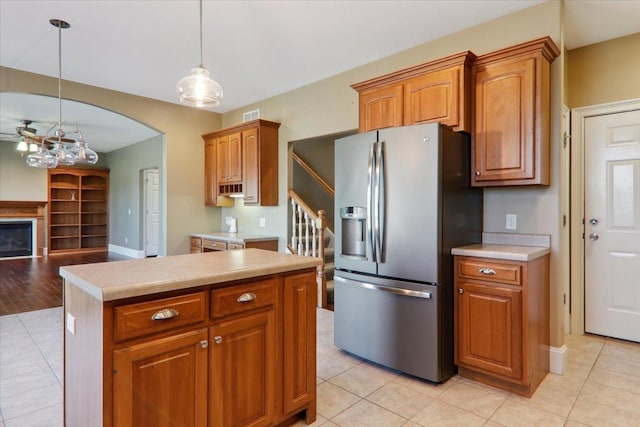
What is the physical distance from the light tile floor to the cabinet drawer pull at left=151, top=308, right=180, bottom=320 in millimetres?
1097

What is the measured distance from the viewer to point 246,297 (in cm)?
176

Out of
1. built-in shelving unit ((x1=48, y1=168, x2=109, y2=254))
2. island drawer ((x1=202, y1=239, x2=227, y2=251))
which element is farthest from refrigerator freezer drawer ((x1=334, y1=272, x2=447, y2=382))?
built-in shelving unit ((x1=48, y1=168, x2=109, y2=254))

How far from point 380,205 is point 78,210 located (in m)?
9.74

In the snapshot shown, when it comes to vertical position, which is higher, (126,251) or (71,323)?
(71,323)

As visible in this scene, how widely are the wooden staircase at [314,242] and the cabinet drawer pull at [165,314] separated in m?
2.90

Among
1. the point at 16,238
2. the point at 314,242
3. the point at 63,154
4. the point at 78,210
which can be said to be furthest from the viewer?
the point at 78,210

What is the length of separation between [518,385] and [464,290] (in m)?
0.68

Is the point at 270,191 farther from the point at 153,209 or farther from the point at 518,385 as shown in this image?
the point at 153,209

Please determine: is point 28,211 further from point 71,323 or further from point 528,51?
point 528,51

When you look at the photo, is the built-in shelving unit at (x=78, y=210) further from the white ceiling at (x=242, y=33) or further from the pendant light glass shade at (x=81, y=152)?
the pendant light glass shade at (x=81, y=152)

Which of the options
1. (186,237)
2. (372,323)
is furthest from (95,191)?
→ (372,323)

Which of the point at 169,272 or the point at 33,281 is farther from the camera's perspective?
the point at 33,281

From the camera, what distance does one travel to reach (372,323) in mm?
2809

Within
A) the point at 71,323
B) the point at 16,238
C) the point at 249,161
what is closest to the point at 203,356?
the point at 71,323
